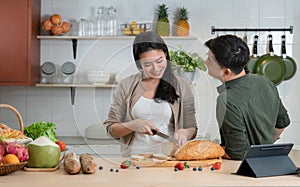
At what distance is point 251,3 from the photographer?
14.3 ft

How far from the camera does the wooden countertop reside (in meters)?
1.79

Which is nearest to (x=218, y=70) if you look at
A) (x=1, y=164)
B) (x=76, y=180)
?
(x=76, y=180)

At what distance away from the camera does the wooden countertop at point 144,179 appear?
179 centimetres

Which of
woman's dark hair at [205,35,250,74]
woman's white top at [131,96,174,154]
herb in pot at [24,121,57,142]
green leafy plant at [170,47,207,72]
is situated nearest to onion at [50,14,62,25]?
herb in pot at [24,121,57,142]

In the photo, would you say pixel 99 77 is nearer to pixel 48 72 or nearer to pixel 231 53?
pixel 231 53

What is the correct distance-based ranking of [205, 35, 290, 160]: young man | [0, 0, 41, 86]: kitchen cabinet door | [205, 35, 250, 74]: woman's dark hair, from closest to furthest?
[205, 35, 290, 160]: young man, [205, 35, 250, 74]: woman's dark hair, [0, 0, 41, 86]: kitchen cabinet door

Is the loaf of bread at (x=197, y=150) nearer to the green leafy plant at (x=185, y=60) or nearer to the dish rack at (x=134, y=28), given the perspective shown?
the green leafy plant at (x=185, y=60)

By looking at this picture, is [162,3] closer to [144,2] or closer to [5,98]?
[144,2]

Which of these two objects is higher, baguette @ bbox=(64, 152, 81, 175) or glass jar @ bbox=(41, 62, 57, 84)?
glass jar @ bbox=(41, 62, 57, 84)

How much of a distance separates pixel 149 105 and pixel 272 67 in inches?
92.8

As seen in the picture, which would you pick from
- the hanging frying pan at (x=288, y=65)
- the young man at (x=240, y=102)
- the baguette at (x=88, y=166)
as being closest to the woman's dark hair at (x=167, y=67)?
the young man at (x=240, y=102)

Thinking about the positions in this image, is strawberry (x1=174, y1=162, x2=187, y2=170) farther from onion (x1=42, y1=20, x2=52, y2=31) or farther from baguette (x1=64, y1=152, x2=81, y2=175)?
onion (x1=42, y1=20, x2=52, y2=31)

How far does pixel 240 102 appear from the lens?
243cm

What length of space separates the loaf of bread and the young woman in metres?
0.03
